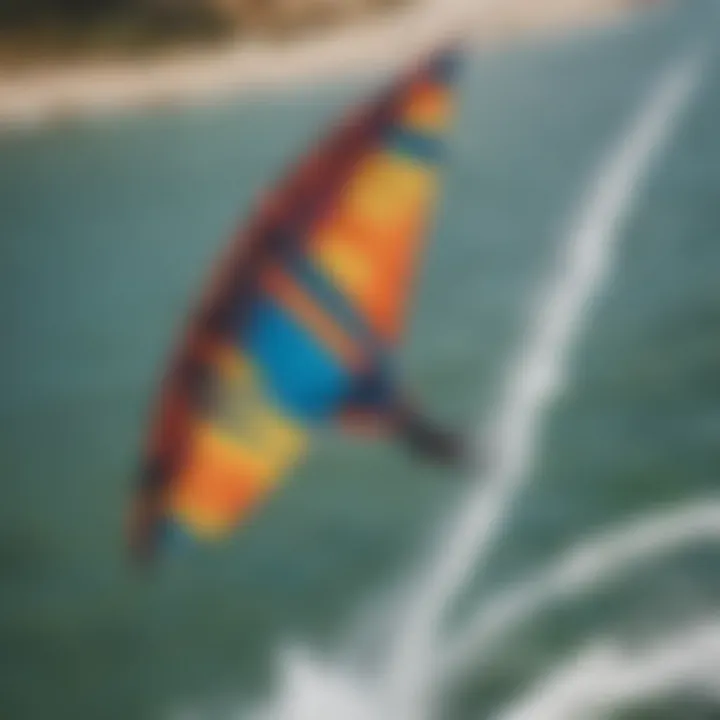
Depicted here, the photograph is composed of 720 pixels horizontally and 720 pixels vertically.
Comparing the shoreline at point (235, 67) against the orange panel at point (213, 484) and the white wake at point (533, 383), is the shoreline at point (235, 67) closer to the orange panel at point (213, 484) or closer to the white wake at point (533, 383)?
the white wake at point (533, 383)

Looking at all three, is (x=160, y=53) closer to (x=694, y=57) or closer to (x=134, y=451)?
(x=134, y=451)

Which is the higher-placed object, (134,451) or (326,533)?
(134,451)

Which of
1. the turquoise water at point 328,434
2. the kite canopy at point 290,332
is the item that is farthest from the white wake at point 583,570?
the kite canopy at point 290,332

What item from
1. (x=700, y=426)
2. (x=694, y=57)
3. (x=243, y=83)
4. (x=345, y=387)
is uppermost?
(x=243, y=83)

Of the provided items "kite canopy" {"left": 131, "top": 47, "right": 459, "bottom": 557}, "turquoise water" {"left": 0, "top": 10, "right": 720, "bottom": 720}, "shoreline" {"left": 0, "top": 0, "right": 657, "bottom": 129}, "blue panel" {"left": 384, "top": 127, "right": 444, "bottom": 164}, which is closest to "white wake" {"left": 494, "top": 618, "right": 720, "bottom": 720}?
"turquoise water" {"left": 0, "top": 10, "right": 720, "bottom": 720}

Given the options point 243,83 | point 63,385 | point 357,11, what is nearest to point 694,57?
point 357,11

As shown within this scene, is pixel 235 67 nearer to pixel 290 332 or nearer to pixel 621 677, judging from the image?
pixel 290 332

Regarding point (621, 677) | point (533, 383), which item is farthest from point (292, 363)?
point (621, 677)
